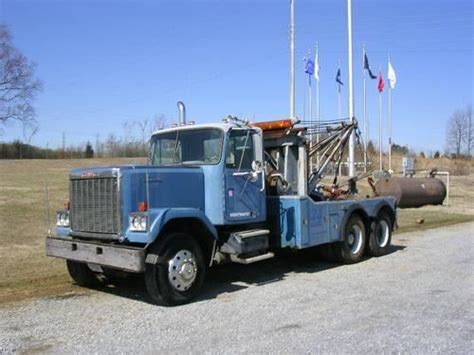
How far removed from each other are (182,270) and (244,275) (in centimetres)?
237

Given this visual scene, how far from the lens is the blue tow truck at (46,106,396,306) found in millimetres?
7969

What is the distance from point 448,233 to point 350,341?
11601 millimetres

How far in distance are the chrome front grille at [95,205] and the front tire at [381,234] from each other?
6.40 m

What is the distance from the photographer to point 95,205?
8.41 metres

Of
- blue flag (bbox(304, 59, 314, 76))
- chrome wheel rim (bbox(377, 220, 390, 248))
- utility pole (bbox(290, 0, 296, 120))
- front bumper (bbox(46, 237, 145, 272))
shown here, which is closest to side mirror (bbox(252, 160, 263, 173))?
front bumper (bbox(46, 237, 145, 272))

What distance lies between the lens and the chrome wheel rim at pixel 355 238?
12031 millimetres

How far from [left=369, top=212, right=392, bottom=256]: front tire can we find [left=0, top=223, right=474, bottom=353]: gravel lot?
6.15 feet

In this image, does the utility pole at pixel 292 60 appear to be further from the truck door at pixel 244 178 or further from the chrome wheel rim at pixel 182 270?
the chrome wheel rim at pixel 182 270

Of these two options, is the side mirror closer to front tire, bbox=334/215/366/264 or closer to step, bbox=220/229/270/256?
step, bbox=220/229/270/256

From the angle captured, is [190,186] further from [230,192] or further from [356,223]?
[356,223]

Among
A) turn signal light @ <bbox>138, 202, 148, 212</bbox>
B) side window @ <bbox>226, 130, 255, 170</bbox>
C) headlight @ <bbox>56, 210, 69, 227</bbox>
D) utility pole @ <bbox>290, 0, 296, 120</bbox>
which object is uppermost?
utility pole @ <bbox>290, 0, 296, 120</bbox>

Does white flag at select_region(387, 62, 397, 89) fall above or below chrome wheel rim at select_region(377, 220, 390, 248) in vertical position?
above

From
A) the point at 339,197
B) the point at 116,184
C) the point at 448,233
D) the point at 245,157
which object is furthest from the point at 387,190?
the point at 116,184

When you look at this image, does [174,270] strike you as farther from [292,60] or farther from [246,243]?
[292,60]
